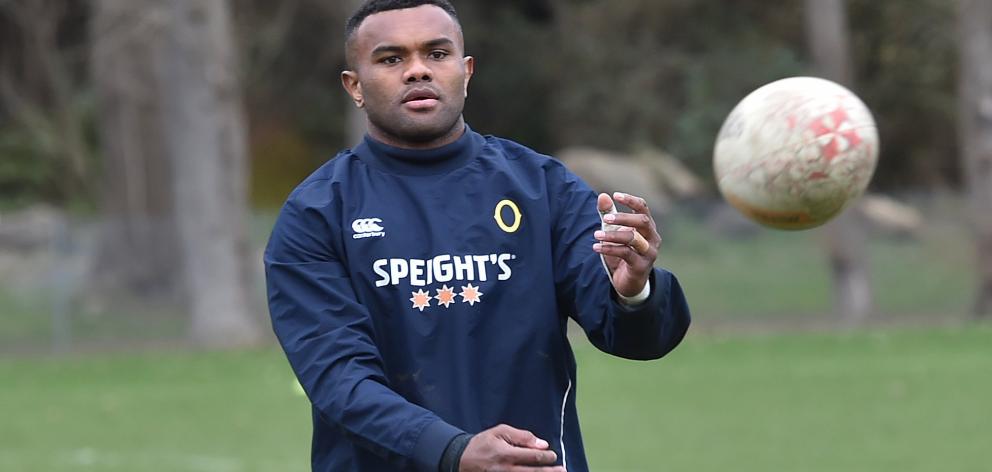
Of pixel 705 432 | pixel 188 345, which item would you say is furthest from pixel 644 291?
pixel 188 345

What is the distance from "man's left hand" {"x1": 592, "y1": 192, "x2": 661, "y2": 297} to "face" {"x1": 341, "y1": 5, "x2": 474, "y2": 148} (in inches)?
21.5

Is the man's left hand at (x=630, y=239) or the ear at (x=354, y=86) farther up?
the ear at (x=354, y=86)

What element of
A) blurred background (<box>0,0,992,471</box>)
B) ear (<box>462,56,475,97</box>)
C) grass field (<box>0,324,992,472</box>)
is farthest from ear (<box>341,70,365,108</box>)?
grass field (<box>0,324,992,472</box>)

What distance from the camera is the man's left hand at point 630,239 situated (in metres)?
3.76

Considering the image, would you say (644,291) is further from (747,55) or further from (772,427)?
(747,55)

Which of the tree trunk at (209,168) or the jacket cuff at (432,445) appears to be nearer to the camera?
the jacket cuff at (432,445)

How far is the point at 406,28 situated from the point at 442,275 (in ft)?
1.98

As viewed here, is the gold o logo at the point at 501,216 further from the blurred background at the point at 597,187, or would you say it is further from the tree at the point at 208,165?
the tree at the point at 208,165

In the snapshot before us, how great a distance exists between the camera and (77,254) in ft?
76.4

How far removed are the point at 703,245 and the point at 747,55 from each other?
8.38 metres

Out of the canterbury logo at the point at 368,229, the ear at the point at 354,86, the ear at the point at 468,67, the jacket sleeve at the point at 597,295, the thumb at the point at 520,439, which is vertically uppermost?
the ear at the point at 468,67

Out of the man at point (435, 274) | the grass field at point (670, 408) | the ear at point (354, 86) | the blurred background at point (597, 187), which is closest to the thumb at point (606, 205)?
the man at point (435, 274)

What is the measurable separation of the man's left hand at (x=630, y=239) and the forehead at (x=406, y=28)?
25.5 inches

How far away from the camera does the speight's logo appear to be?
409 cm
